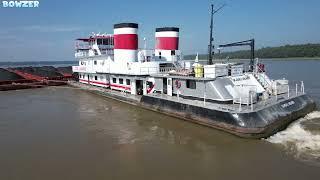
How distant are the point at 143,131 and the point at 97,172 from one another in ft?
15.7

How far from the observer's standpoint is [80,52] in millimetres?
28094

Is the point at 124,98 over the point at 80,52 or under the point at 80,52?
under

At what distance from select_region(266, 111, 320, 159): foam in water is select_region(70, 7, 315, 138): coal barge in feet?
1.09

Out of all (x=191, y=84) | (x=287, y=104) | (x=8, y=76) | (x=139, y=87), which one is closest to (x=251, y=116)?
(x=287, y=104)

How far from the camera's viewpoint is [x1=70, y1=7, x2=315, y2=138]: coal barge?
12.9 m

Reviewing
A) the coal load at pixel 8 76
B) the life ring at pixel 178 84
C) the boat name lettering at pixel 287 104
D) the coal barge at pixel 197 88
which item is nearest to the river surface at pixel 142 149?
the coal barge at pixel 197 88

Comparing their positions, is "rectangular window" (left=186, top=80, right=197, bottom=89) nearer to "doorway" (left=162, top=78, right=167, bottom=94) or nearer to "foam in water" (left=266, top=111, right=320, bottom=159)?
"doorway" (left=162, top=78, right=167, bottom=94)

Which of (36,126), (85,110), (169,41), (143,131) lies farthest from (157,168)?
(169,41)

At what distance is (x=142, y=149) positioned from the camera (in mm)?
11438

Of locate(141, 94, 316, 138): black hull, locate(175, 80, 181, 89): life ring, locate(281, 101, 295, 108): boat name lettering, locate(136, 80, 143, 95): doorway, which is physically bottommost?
locate(141, 94, 316, 138): black hull

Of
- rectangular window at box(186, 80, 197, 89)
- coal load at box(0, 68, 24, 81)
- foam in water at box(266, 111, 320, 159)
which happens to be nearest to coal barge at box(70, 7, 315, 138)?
rectangular window at box(186, 80, 197, 89)

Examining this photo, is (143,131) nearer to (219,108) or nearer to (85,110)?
(219,108)

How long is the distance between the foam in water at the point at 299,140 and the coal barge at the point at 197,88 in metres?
0.33

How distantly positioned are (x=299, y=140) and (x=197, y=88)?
5.40m
